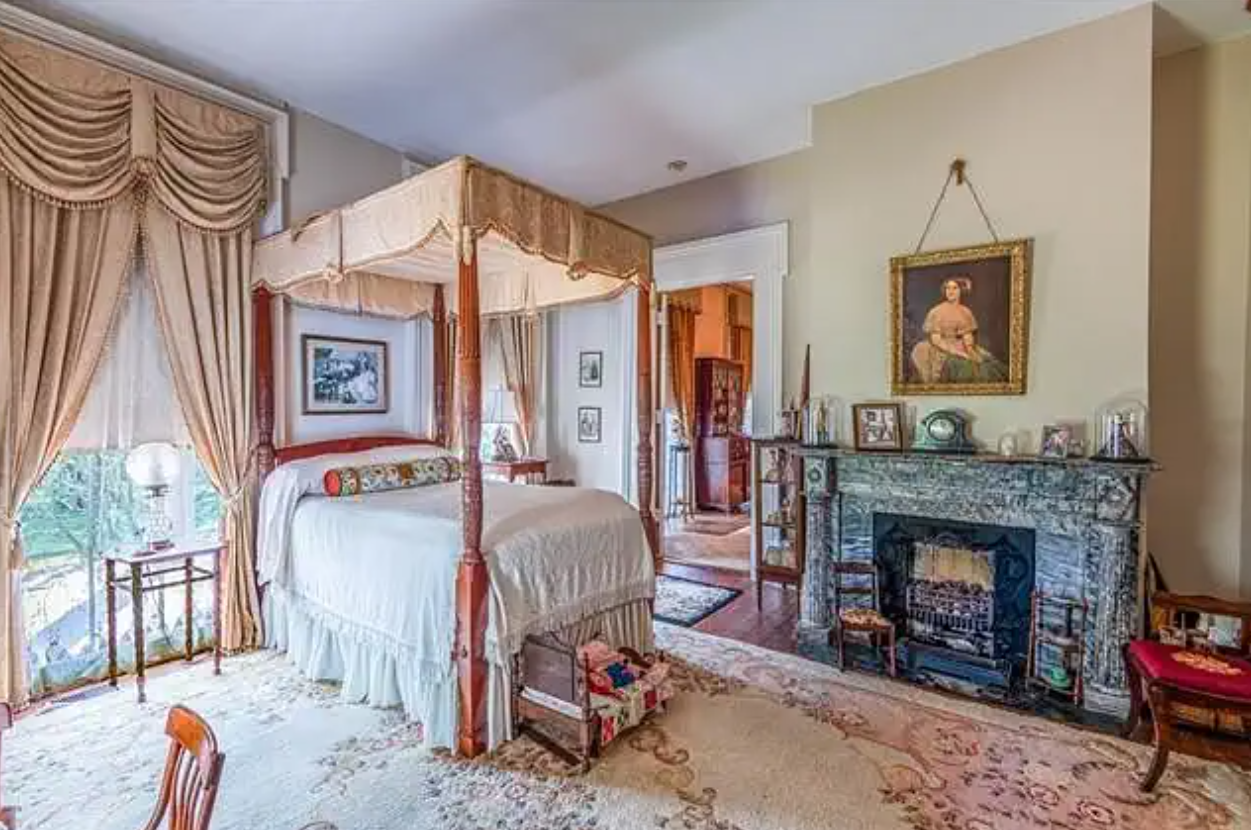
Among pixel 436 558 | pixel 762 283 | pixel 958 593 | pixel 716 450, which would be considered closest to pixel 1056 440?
pixel 958 593

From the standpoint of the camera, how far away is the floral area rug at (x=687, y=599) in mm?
Answer: 4336

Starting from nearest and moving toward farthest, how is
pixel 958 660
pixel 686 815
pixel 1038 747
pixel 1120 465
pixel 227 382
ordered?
pixel 686 815
pixel 1038 747
pixel 1120 465
pixel 958 660
pixel 227 382

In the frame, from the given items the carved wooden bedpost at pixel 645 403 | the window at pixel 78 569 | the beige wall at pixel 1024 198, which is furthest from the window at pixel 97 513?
the beige wall at pixel 1024 198

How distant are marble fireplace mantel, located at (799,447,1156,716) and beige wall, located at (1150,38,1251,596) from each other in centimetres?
79

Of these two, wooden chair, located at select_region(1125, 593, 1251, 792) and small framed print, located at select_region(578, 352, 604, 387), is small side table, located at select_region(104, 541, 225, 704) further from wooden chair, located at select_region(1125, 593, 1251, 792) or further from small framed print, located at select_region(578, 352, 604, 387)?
wooden chair, located at select_region(1125, 593, 1251, 792)

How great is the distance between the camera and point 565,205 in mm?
3156

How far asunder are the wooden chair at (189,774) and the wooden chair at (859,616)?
3.07 metres

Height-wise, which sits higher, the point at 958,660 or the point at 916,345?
the point at 916,345

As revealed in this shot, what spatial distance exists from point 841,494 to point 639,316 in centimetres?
169

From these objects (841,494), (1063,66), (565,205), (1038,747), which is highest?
(1063,66)

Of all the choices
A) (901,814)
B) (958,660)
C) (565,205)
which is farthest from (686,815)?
(565,205)

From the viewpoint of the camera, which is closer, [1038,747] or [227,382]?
[1038,747]

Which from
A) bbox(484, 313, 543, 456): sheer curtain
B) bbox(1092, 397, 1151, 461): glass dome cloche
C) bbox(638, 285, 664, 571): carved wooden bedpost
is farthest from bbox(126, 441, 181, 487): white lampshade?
bbox(1092, 397, 1151, 461): glass dome cloche

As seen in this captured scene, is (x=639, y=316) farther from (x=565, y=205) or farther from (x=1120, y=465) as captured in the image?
(x=1120, y=465)
